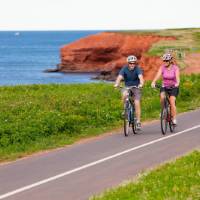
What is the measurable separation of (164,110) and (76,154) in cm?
368

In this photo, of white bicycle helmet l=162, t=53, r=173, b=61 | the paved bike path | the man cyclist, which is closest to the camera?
the paved bike path

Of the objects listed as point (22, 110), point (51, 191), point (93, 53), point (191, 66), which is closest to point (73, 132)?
point (22, 110)

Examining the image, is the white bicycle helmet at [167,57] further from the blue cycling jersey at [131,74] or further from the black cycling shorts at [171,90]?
the black cycling shorts at [171,90]

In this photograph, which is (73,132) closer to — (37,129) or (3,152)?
(37,129)

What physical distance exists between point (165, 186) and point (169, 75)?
7096mm

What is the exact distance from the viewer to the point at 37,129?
649 inches

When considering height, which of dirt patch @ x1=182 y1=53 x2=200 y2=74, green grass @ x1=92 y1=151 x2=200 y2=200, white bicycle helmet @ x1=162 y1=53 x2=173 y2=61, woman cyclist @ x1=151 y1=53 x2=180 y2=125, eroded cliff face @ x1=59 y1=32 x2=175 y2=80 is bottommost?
eroded cliff face @ x1=59 y1=32 x2=175 y2=80

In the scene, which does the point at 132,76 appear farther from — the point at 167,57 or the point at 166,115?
the point at 166,115

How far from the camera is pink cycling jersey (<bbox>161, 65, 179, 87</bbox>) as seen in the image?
55.5 feet

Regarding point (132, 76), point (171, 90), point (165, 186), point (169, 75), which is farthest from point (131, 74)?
point (165, 186)

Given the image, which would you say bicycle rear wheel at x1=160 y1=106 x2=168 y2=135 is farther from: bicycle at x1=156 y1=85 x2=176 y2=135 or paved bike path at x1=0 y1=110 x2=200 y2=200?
paved bike path at x1=0 y1=110 x2=200 y2=200

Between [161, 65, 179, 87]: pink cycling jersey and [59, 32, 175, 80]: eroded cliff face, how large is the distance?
8467cm

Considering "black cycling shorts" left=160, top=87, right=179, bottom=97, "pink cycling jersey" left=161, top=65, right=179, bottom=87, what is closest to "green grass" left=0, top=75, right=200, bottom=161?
"black cycling shorts" left=160, top=87, right=179, bottom=97

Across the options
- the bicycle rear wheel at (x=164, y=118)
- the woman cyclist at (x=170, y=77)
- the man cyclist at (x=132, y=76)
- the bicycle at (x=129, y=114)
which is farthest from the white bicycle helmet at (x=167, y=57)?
the bicycle rear wheel at (x=164, y=118)
